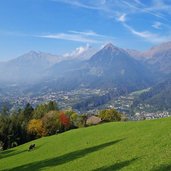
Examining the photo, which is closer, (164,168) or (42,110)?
(164,168)

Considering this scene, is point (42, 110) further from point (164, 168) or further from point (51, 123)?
point (164, 168)

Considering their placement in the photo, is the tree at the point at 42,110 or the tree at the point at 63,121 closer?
the tree at the point at 63,121

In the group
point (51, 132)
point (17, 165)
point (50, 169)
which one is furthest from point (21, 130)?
point (50, 169)

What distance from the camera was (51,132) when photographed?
110 m

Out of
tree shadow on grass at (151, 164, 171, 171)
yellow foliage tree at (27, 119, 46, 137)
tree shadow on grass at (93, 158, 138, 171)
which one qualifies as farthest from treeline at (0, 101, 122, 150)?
tree shadow on grass at (151, 164, 171, 171)

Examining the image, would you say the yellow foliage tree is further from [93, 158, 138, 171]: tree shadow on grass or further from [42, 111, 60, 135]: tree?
[93, 158, 138, 171]: tree shadow on grass

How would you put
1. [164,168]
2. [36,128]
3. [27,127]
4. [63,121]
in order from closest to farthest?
[164,168] < [36,128] < [27,127] < [63,121]

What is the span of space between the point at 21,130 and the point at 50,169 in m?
75.4

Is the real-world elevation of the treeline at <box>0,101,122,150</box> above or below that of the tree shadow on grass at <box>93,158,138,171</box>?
below

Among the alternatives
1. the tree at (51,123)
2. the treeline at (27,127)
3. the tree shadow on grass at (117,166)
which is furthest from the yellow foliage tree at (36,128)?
the tree shadow on grass at (117,166)

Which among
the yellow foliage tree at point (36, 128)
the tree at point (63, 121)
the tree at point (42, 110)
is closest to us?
the yellow foliage tree at point (36, 128)

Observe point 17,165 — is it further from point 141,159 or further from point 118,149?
point 141,159

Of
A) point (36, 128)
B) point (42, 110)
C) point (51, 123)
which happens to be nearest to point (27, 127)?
point (36, 128)

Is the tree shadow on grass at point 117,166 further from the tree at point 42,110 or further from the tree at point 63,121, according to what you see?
the tree at point 42,110
